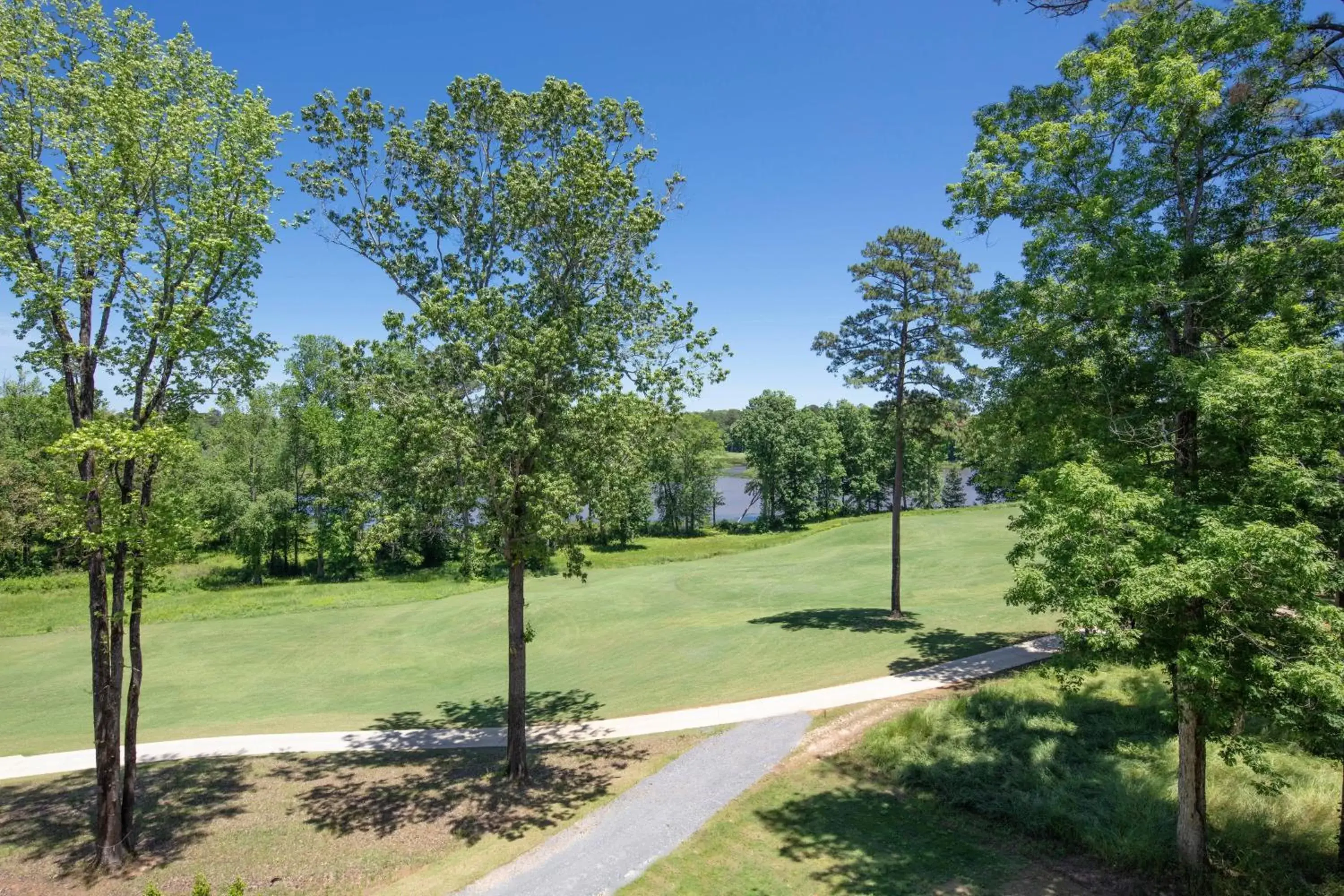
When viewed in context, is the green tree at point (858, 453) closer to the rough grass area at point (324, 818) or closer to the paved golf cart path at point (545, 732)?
the paved golf cart path at point (545, 732)

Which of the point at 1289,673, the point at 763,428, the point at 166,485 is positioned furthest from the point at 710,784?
the point at 763,428

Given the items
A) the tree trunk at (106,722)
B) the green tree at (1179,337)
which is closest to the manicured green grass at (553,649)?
the tree trunk at (106,722)

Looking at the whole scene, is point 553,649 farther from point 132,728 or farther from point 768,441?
point 768,441

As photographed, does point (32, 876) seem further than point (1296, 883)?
Yes

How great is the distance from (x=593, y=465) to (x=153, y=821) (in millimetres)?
10036

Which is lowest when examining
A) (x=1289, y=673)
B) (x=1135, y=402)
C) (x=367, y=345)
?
(x=1289, y=673)

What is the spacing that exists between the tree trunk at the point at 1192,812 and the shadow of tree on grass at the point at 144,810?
1478cm

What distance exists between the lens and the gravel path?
31.7 feet

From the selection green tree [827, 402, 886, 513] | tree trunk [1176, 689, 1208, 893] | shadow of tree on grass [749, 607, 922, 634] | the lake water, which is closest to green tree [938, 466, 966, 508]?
the lake water

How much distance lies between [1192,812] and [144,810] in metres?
17.0

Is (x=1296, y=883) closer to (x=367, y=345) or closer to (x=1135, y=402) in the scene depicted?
(x=1135, y=402)

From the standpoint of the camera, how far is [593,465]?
12.7 metres

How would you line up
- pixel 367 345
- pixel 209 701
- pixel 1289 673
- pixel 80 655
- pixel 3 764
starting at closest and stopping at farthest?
pixel 1289 673 < pixel 367 345 < pixel 3 764 < pixel 209 701 < pixel 80 655

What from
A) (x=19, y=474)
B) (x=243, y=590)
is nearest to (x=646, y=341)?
(x=243, y=590)
